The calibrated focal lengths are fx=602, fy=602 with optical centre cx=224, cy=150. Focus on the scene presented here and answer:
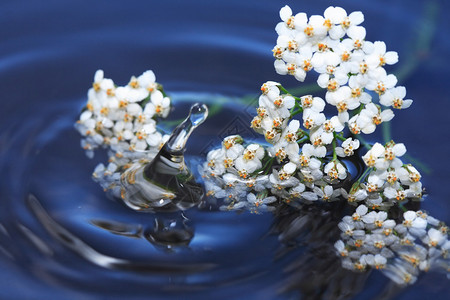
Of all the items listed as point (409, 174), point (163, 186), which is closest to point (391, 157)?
point (409, 174)

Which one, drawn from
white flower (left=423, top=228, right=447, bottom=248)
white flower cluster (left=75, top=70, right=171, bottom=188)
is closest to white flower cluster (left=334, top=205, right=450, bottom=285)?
white flower (left=423, top=228, right=447, bottom=248)

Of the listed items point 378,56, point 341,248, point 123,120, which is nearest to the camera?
point 378,56

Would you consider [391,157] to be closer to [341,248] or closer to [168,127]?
[341,248]

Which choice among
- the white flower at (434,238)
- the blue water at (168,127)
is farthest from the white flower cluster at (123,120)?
the white flower at (434,238)

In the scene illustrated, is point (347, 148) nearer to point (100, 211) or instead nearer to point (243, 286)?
point (243, 286)

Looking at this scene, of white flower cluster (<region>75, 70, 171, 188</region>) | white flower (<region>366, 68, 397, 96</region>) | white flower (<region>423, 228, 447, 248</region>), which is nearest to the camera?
white flower (<region>366, 68, 397, 96</region>)

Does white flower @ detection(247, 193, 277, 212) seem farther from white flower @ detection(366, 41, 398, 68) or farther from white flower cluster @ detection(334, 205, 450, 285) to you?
white flower @ detection(366, 41, 398, 68)
